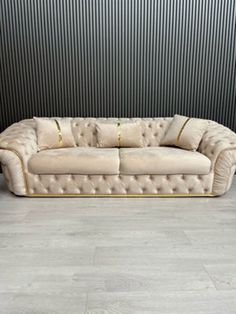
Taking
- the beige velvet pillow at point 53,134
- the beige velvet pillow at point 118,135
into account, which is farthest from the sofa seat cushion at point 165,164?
the beige velvet pillow at point 53,134

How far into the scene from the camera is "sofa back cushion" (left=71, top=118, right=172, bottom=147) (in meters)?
3.18

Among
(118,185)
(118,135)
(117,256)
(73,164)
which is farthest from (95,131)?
(117,256)

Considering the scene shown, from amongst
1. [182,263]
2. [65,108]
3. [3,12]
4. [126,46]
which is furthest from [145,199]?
[3,12]

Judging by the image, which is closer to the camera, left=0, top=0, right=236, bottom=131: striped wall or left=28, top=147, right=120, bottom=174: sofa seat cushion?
left=28, top=147, right=120, bottom=174: sofa seat cushion

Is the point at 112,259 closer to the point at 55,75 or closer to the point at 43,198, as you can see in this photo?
the point at 43,198

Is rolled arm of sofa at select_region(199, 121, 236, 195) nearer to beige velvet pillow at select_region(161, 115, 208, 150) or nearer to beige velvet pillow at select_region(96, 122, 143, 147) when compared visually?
beige velvet pillow at select_region(161, 115, 208, 150)

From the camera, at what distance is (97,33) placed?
3.28 metres

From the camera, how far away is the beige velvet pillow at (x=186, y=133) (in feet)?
9.59

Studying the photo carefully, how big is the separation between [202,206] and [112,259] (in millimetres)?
1236

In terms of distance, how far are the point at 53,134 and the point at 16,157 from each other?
54 cm

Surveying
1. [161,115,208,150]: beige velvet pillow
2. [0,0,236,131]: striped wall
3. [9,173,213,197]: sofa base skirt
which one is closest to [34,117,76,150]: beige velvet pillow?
[9,173,213,197]: sofa base skirt

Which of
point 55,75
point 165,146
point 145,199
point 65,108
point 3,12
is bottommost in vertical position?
point 145,199

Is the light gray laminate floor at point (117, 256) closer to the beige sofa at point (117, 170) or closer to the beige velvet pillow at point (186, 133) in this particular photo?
the beige sofa at point (117, 170)

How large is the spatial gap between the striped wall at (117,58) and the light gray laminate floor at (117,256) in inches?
59.0
